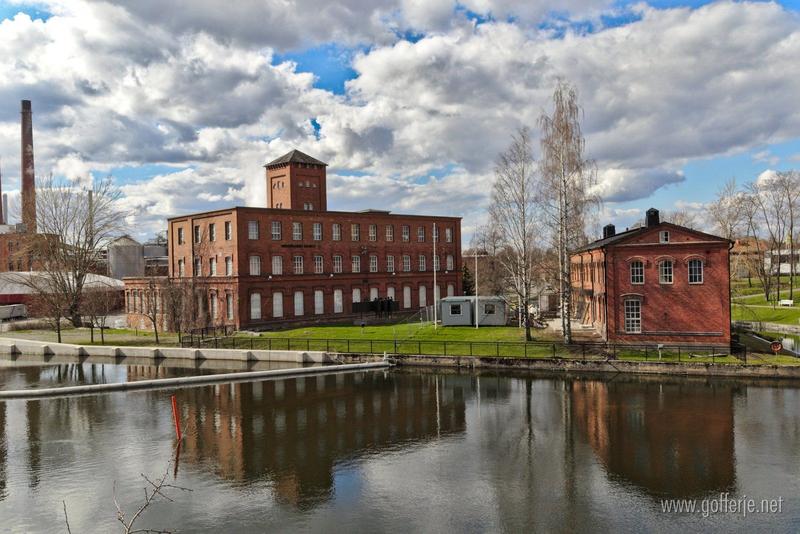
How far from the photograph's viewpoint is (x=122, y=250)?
88438mm

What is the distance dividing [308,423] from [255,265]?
2728 cm

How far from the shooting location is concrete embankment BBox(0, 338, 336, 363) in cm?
3641

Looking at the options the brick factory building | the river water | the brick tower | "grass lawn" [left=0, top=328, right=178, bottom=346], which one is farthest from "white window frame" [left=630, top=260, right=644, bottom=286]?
the brick tower

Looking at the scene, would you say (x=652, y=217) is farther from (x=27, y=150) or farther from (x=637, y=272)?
(x=27, y=150)

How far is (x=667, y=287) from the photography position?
3319 centimetres

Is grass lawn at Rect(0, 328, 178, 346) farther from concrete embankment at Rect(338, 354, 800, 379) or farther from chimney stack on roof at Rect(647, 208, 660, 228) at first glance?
chimney stack on roof at Rect(647, 208, 660, 228)

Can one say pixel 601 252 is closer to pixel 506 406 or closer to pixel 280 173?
pixel 506 406

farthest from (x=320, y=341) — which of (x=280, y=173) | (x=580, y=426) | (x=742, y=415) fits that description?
(x=280, y=173)

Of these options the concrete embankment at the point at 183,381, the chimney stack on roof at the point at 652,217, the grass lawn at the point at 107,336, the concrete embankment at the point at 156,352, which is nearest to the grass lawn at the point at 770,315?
the chimney stack on roof at the point at 652,217

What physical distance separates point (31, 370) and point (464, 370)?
26021 millimetres

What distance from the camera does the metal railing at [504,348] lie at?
3184 cm

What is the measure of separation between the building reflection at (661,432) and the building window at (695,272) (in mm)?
6927

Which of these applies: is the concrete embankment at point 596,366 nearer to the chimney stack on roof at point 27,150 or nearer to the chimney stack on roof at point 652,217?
the chimney stack on roof at point 652,217

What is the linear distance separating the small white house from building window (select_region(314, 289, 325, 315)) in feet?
39.9
